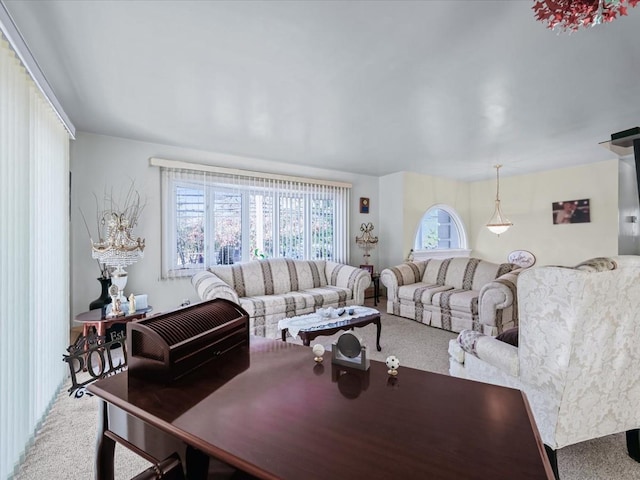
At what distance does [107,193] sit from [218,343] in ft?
11.5

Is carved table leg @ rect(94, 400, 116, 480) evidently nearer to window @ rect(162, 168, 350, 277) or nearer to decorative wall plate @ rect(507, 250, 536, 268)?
window @ rect(162, 168, 350, 277)

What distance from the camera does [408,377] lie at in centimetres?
85

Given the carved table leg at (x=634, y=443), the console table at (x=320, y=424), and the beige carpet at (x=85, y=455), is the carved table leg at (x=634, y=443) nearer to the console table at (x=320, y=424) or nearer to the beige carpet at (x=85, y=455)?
the beige carpet at (x=85, y=455)

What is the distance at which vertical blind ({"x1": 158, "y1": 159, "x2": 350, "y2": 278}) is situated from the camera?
4039 mm

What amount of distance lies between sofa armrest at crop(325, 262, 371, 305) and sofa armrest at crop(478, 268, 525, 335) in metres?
1.46

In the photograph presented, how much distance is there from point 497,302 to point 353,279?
70.0 inches

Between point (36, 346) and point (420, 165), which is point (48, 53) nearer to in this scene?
point (36, 346)

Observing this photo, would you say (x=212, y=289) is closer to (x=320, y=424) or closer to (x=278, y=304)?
(x=278, y=304)

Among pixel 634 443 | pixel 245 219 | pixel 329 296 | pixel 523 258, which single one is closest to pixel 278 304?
pixel 329 296

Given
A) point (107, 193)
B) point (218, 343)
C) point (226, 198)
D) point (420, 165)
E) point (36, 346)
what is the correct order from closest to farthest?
point (218, 343)
point (36, 346)
point (107, 193)
point (226, 198)
point (420, 165)

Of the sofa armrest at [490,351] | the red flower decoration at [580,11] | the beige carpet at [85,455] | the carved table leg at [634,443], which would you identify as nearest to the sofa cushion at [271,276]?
the beige carpet at [85,455]

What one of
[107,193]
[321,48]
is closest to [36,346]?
[107,193]

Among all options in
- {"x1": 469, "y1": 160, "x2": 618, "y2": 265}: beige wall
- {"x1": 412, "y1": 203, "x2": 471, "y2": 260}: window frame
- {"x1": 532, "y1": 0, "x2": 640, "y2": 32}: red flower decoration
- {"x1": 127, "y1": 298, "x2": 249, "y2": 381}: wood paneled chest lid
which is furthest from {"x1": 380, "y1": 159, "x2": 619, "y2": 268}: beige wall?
{"x1": 127, "y1": 298, "x2": 249, "y2": 381}: wood paneled chest lid

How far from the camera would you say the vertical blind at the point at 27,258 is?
157 centimetres
